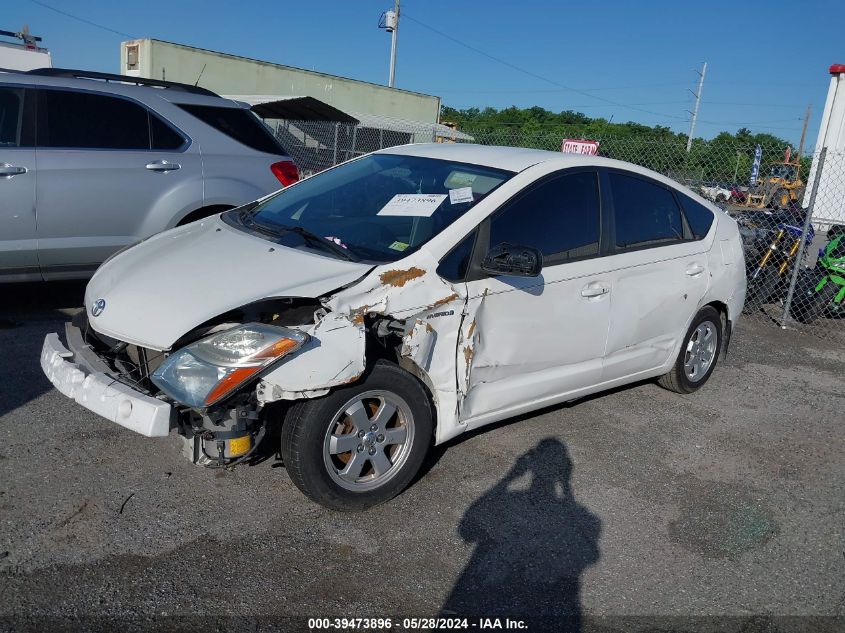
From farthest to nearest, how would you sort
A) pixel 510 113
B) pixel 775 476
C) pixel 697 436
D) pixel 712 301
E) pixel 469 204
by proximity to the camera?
pixel 510 113
pixel 712 301
pixel 697 436
pixel 775 476
pixel 469 204

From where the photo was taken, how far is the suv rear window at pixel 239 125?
650cm

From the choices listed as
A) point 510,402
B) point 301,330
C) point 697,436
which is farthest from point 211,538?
point 697,436

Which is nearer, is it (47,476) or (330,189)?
(47,476)

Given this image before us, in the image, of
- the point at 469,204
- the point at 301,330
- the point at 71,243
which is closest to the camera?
the point at 301,330

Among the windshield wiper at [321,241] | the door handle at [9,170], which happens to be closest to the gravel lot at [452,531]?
the windshield wiper at [321,241]

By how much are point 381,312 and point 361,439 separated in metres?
0.59

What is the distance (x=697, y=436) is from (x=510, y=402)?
1697 mm

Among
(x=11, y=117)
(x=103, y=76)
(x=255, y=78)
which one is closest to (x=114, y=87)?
(x=103, y=76)

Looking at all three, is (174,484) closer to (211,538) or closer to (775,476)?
(211,538)

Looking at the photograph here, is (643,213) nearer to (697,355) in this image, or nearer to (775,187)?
(697,355)

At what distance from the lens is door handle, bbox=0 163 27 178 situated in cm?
545

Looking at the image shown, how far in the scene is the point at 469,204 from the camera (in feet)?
12.7

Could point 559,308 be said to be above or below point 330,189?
below

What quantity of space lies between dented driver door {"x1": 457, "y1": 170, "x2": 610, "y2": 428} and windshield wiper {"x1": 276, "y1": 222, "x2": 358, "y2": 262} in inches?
25.0
